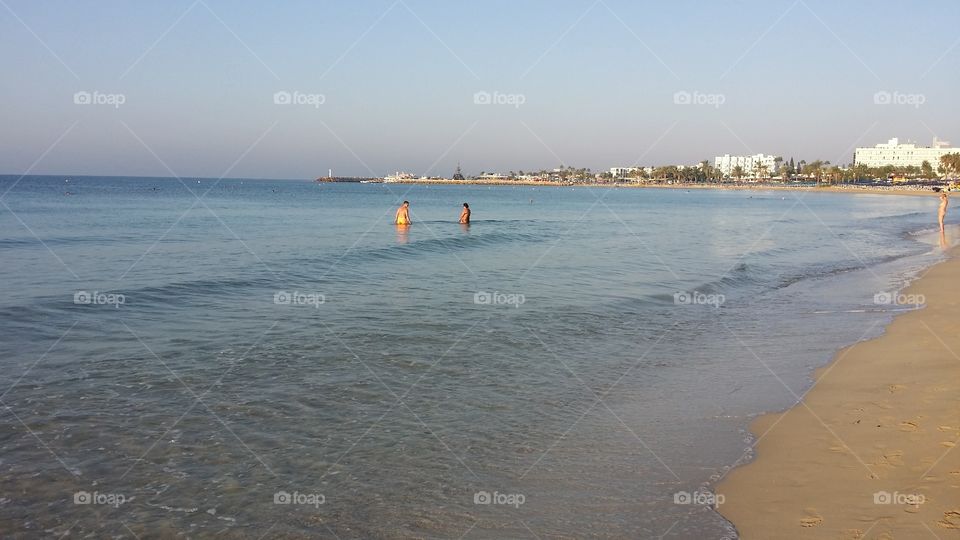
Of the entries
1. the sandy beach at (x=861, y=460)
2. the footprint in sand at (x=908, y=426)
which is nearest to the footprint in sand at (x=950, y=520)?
the sandy beach at (x=861, y=460)

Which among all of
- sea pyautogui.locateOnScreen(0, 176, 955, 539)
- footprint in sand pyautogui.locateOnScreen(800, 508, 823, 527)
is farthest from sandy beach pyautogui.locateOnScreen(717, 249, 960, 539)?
sea pyautogui.locateOnScreen(0, 176, 955, 539)

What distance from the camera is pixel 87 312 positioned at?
1470cm

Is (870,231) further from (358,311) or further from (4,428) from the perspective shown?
(4,428)

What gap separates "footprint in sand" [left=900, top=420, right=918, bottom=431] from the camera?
7887 mm

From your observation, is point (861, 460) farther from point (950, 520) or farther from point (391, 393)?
point (391, 393)

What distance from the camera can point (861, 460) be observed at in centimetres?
709

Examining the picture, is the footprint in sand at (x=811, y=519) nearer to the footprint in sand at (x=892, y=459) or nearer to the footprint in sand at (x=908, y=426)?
the footprint in sand at (x=892, y=459)

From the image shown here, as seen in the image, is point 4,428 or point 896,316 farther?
point 896,316

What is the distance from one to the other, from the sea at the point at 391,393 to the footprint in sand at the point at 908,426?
1.72m

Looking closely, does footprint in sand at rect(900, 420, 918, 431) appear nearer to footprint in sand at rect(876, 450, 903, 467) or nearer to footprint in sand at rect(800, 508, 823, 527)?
footprint in sand at rect(876, 450, 903, 467)

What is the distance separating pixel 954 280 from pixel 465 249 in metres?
19.0

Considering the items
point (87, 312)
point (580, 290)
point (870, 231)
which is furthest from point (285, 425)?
point (870, 231)

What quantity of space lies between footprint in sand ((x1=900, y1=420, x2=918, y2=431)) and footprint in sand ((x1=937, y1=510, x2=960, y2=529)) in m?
2.32

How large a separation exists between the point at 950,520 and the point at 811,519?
103cm
